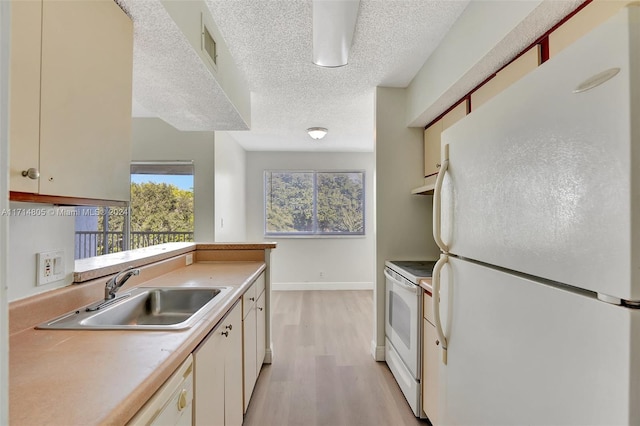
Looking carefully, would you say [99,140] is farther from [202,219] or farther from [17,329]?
[202,219]

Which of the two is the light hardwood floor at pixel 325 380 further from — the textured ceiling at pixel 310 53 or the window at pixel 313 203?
the textured ceiling at pixel 310 53

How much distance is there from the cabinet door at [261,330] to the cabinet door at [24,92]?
178 cm

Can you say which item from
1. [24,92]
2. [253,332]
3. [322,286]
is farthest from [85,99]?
[322,286]

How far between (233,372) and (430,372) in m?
1.11

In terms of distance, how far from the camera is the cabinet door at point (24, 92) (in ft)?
2.51

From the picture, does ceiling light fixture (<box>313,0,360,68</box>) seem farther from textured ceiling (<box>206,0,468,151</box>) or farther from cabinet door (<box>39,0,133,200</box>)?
cabinet door (<box>39,0,133,200</box>)

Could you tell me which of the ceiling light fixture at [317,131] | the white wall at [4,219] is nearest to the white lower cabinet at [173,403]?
the white wall at [4,219]

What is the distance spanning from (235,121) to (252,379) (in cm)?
196

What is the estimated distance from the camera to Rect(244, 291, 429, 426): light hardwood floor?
2.00 meters

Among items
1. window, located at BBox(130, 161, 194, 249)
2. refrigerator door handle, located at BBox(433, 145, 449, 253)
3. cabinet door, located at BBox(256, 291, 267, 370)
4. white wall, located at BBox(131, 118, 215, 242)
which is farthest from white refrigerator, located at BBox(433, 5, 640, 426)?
window, located at BBox(130, 161, 194, 249)

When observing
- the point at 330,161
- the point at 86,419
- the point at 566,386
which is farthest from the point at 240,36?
the point at 330,161

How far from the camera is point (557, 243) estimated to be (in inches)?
26.5

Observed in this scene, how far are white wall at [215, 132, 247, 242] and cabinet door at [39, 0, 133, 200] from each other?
9.27 ft

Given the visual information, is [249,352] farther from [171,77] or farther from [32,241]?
[171,77]
